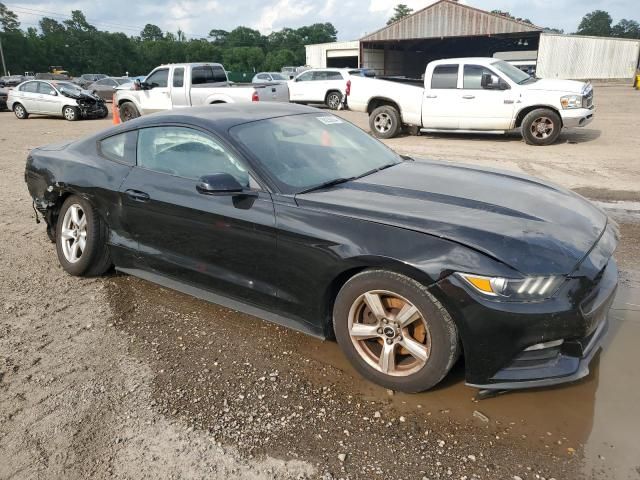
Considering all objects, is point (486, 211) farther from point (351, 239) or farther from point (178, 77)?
point (178, 77)

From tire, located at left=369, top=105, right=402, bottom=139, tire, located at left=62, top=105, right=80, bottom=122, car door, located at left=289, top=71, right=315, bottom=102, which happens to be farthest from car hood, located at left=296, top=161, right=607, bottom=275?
tire, located at left=62, top=105, right=80, bottom=122

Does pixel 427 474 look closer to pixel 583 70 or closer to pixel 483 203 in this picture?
pixel 483 203

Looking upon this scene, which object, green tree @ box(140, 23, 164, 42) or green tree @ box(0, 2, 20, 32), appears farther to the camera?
green tree @ box(140, 23, 164, 42)

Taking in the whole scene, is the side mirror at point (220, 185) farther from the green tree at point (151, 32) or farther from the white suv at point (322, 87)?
the green tree at point (151, 32)

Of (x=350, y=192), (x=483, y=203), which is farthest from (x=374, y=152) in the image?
(x=483, y=203)

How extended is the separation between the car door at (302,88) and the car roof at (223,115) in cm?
1726

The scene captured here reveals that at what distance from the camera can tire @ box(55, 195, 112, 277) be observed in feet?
13.9

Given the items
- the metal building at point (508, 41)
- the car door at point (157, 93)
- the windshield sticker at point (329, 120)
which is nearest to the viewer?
the windshield sticker at point (329, 120)

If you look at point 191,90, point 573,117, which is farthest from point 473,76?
point 191,90

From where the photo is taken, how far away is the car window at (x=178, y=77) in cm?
1436

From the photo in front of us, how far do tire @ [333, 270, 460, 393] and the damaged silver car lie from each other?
1896 centimetres

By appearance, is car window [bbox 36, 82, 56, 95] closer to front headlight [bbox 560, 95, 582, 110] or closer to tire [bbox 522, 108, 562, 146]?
tire [bbox 522, 108, 562, 146]

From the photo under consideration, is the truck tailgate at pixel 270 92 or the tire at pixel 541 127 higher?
the truck tailgate at pixel 270 92

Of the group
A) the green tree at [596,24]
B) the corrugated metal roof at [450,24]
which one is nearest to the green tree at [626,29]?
the green tree at [596,24]
